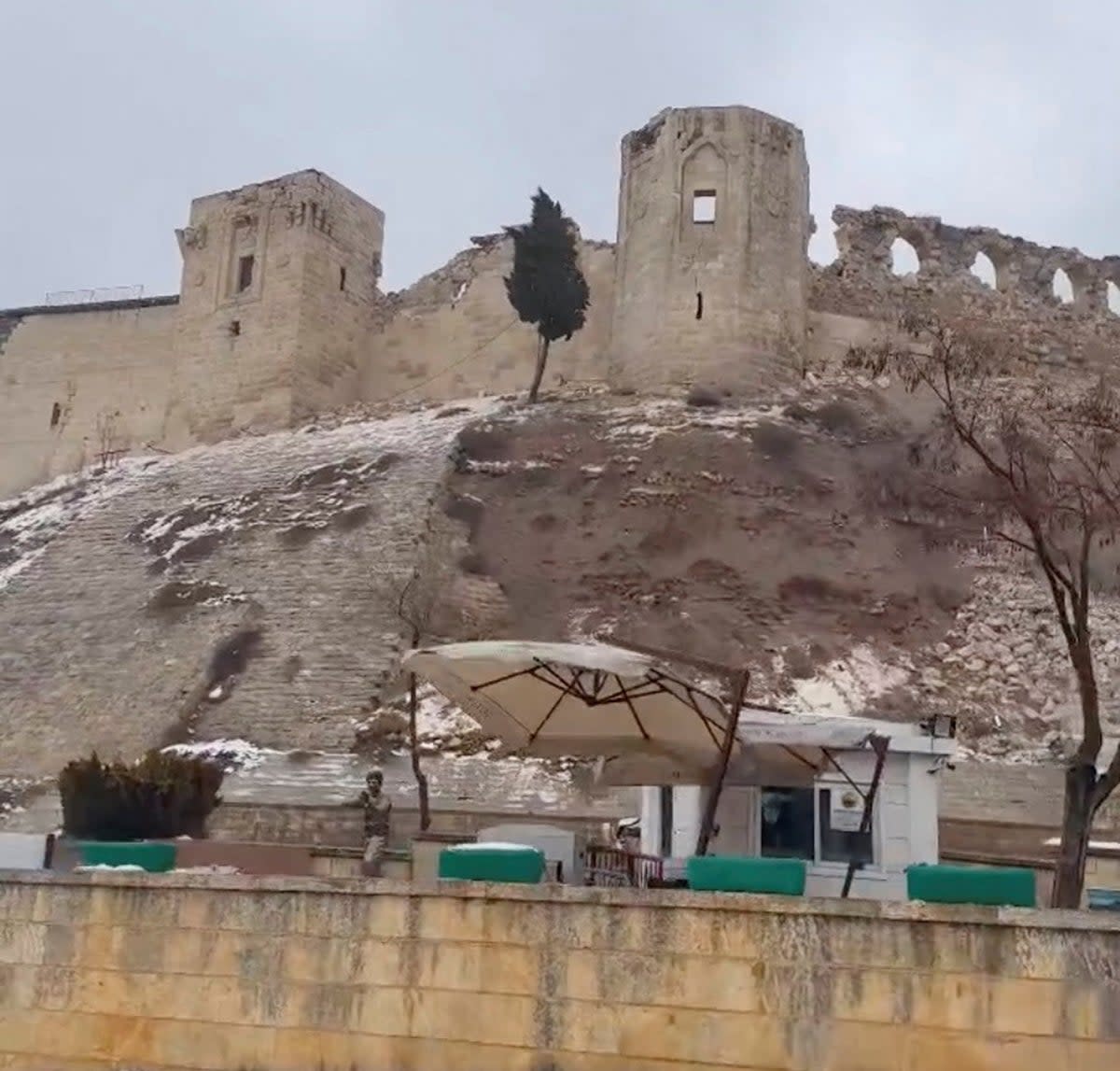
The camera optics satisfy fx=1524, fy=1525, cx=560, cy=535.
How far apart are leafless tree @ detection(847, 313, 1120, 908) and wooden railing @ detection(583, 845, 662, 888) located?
2.48 meters

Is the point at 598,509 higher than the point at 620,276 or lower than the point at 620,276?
lower

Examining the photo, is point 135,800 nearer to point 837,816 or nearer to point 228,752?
point 228,752

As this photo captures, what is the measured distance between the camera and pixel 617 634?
2228cm

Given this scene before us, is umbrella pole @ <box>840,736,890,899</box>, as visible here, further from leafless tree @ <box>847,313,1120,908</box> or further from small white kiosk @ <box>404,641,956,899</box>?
leafless tree @ <box>847,313,1120,908</box>

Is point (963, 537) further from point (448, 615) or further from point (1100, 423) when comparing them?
point (1100, 423)

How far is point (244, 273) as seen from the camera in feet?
120

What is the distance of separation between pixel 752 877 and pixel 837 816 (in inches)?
124

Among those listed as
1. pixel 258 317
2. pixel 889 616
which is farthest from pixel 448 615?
pixel 258 317

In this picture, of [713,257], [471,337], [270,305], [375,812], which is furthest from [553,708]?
[270,305]

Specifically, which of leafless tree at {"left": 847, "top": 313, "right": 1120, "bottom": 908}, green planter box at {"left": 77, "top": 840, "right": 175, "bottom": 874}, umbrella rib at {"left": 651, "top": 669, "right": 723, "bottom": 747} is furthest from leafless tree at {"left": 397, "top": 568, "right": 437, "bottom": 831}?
green planter box at {"left": 77, "top": 840, "right": 175, "bottom": 874}

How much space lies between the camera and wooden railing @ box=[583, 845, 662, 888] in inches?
353

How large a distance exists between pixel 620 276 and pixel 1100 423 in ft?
72.0

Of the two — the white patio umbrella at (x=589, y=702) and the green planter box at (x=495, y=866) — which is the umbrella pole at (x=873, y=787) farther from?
the green planter box at (x=495, y=866)

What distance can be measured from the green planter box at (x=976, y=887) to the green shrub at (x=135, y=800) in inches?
338
